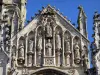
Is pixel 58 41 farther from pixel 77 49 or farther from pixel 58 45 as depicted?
pixel 77 49

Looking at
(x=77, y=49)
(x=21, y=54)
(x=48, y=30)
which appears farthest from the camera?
(x=48, y=30)

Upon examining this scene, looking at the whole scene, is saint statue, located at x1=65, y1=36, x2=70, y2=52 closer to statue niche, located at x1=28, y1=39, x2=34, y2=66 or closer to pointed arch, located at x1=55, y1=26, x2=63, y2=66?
pointed arch, located at x1=55, y1=26, x2=63, y2=66

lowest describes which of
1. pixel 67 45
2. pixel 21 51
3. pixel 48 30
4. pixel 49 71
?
pixel 49 71

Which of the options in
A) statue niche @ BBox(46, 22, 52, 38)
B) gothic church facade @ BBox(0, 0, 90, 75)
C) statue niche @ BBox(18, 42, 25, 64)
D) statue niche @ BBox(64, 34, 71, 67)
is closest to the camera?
gothic church facade @ BBox(0, 0, 90, 75)

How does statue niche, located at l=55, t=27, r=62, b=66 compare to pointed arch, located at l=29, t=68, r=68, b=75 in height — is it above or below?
above

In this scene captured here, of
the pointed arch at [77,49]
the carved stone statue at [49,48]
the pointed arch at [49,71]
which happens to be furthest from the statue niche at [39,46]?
the pointed arch at [77,49]

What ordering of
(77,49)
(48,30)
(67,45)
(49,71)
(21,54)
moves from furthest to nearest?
(48,30) < (67,45) < (77,49) < (21,54) < (49,71)

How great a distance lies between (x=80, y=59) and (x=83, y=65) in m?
0.28

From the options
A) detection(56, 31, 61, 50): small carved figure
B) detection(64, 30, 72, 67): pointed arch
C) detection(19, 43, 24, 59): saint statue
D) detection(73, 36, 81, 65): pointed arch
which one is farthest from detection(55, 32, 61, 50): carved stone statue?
detection(19, 43, 24, 59): saint statue

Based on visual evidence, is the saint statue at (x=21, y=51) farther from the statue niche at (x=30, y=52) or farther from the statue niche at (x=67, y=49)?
the statue niche at (x=67, y=49)

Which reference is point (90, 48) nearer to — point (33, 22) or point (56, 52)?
point (56, 52)

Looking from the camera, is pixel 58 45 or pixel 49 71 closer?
pixel 49 71

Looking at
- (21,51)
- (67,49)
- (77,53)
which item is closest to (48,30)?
(67,49)

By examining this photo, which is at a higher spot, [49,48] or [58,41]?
[58,41]
